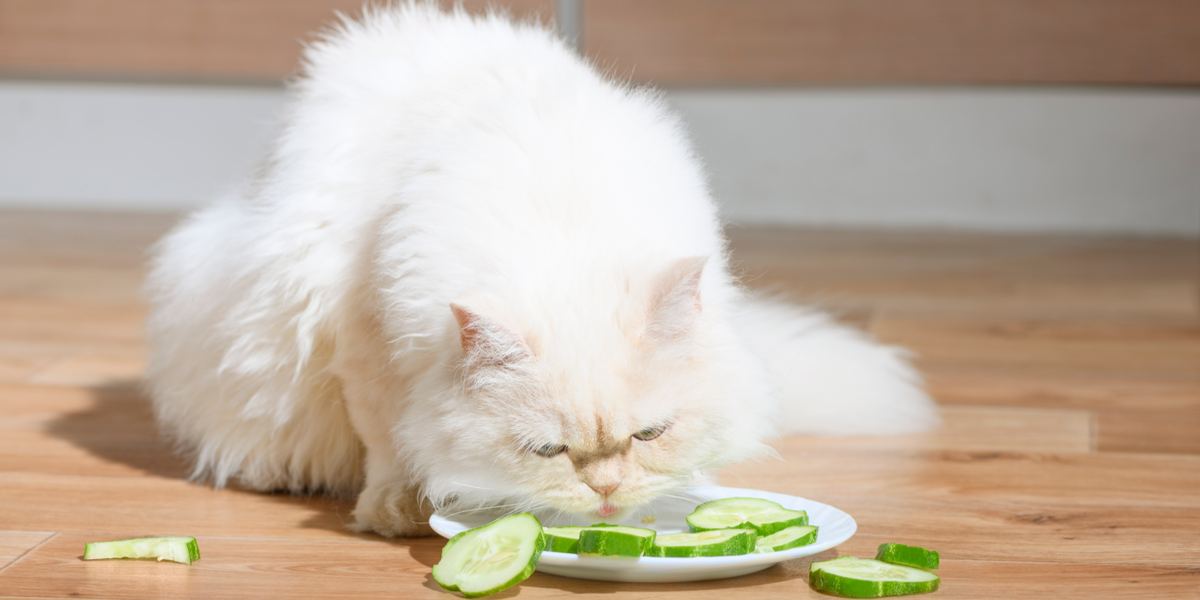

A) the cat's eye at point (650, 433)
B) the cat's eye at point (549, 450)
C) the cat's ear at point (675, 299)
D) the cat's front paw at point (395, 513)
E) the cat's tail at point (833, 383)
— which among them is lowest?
the cat's front paw at point (395, 513)

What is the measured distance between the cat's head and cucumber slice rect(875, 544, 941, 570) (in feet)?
0.77

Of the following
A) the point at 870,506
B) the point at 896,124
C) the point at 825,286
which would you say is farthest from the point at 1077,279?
the point at 870,506

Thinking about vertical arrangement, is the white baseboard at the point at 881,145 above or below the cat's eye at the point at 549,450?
above

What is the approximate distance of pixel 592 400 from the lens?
139 cm

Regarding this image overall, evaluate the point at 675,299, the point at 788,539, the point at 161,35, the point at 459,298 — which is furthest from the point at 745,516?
the point at 161,35

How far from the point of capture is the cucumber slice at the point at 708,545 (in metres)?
1.46

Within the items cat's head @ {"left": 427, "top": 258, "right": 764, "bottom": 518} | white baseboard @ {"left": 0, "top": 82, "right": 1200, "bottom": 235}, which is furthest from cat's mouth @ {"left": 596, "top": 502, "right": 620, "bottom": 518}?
white baseboard @ {"left": 0, "top": 82, "right": 1200, "bottom": 235}

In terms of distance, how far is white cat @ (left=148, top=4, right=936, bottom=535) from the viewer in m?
1.42

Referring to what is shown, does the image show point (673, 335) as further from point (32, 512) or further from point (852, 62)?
point (852, 62)

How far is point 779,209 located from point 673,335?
3290 millimetres

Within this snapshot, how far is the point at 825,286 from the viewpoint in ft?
11.8

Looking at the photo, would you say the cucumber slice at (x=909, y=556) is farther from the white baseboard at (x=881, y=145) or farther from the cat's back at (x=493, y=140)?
the white baseboard at (x=881, y=145)

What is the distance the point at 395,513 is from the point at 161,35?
3433 mm

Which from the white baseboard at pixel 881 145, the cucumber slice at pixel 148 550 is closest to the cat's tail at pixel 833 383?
the cucumber slice at pixel 148 550
